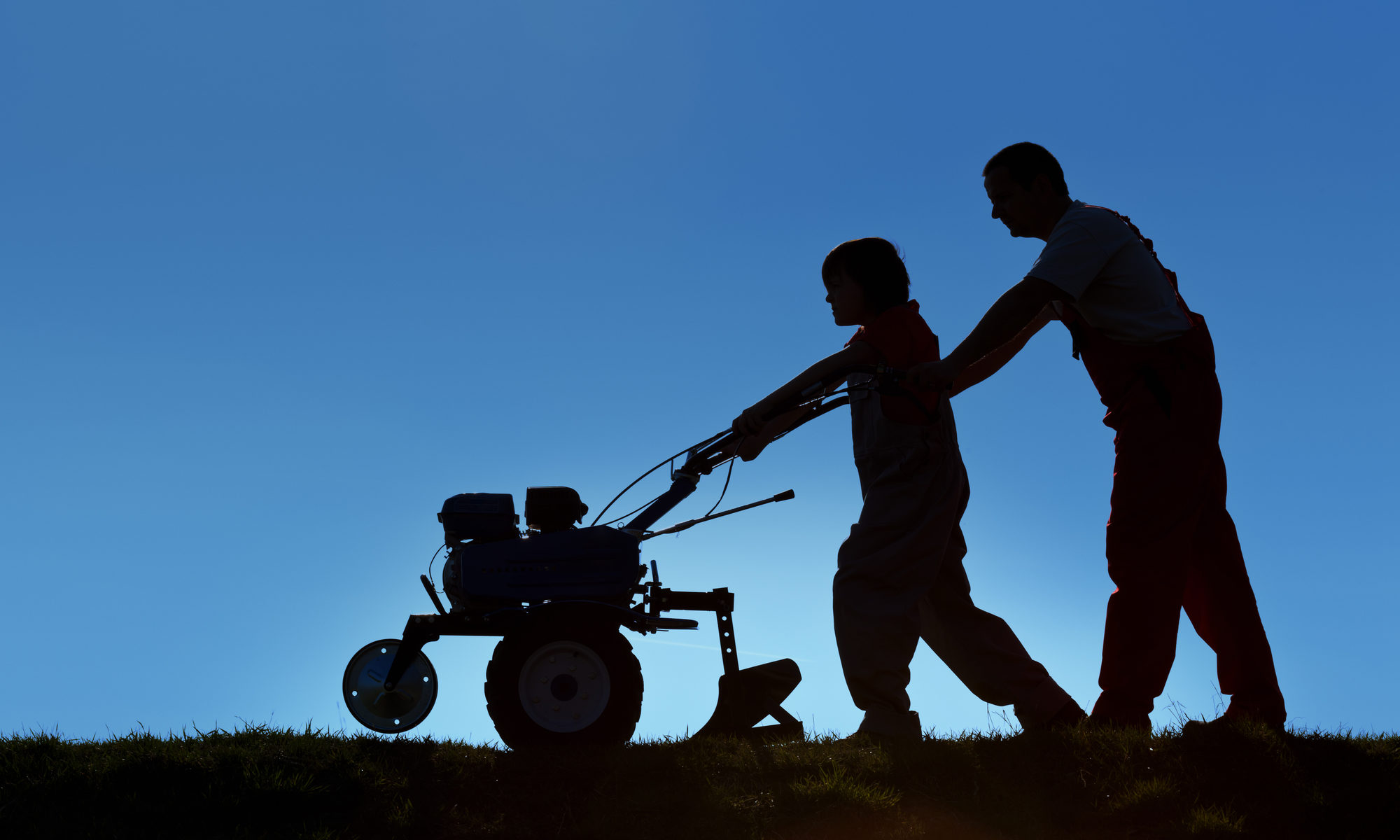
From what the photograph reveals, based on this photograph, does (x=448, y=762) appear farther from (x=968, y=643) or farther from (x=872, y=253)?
(x=872, y=253)

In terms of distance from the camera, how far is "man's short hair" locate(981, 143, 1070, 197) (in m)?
5.29

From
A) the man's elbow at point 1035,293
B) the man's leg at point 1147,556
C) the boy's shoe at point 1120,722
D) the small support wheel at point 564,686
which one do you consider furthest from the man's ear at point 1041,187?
the small support wheel at point 564,686

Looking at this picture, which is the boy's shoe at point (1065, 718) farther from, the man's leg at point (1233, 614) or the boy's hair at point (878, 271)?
the boy's hair at point (878, 271)

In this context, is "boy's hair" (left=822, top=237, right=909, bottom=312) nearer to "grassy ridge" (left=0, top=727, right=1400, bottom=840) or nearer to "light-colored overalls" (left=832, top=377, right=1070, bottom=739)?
"light-colored overalls" (left=832, top=377, right=1070, bottom=739)

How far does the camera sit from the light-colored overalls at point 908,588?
205 inches

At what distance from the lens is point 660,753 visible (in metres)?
4.95

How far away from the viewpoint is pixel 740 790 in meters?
4.56

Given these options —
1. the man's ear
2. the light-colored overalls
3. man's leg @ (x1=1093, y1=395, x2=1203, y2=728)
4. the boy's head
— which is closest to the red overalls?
man's leg @ (x1=1093, y1=395, x2=1203, y2=728)

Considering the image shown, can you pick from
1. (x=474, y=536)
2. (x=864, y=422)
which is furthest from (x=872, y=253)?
(x=474, y=536)

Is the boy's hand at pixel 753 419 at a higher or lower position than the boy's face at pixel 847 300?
lower

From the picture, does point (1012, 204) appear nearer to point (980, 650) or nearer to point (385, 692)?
point (980, 650)

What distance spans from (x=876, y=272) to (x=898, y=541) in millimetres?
1349

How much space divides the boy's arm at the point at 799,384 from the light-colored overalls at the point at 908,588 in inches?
6.5

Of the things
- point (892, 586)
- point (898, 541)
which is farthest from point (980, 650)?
point (898, 541)
